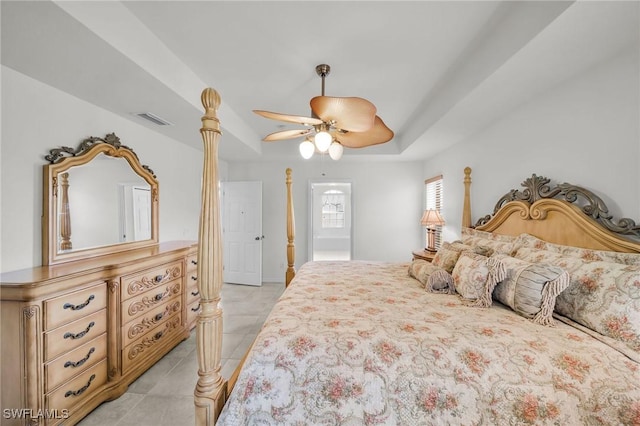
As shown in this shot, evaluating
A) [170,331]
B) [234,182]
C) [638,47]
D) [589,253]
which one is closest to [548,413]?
[589,253]

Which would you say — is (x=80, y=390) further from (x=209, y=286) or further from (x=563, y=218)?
(x=563, y=218)

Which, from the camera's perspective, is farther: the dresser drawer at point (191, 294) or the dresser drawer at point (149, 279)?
the dresser drawer at point (191, 294)

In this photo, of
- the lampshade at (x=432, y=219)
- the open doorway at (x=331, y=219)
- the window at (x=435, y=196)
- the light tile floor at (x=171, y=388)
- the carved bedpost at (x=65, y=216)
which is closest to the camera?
the light tile floor at (x=171, y=388)

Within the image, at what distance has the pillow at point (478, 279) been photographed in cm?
170

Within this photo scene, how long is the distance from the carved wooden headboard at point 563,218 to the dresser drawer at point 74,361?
3.43m

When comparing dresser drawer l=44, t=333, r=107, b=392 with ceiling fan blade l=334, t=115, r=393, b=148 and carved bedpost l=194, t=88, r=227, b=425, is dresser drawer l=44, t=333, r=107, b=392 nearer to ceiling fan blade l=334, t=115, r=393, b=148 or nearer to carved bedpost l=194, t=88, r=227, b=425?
carved bedpost l=194, t=88, r=227, b=425

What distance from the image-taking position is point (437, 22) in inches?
68.1

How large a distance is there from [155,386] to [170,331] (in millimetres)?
594

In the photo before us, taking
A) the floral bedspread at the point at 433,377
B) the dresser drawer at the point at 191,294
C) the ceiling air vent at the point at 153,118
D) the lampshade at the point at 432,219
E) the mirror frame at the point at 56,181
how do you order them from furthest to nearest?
the lampshade at the point at 432,219 < the dresser drawer at the point at 191,294 < the ceiling air vent at the point at 153,118 < the mirror frame at the point at 56,181 < the floral bedspread at the point at 433,377

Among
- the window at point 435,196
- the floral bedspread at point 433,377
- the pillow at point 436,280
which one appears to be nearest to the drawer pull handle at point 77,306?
the floral bedspread at point 433,377

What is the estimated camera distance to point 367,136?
2.34 metres

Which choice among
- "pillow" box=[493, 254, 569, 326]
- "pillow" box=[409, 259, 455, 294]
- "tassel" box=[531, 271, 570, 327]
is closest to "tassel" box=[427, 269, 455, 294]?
"pillow" box=[409, 259, 455, 294]

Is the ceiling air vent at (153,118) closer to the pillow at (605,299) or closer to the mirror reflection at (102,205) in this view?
the mirror reflection at (102,205)

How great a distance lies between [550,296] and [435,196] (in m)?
3.23
